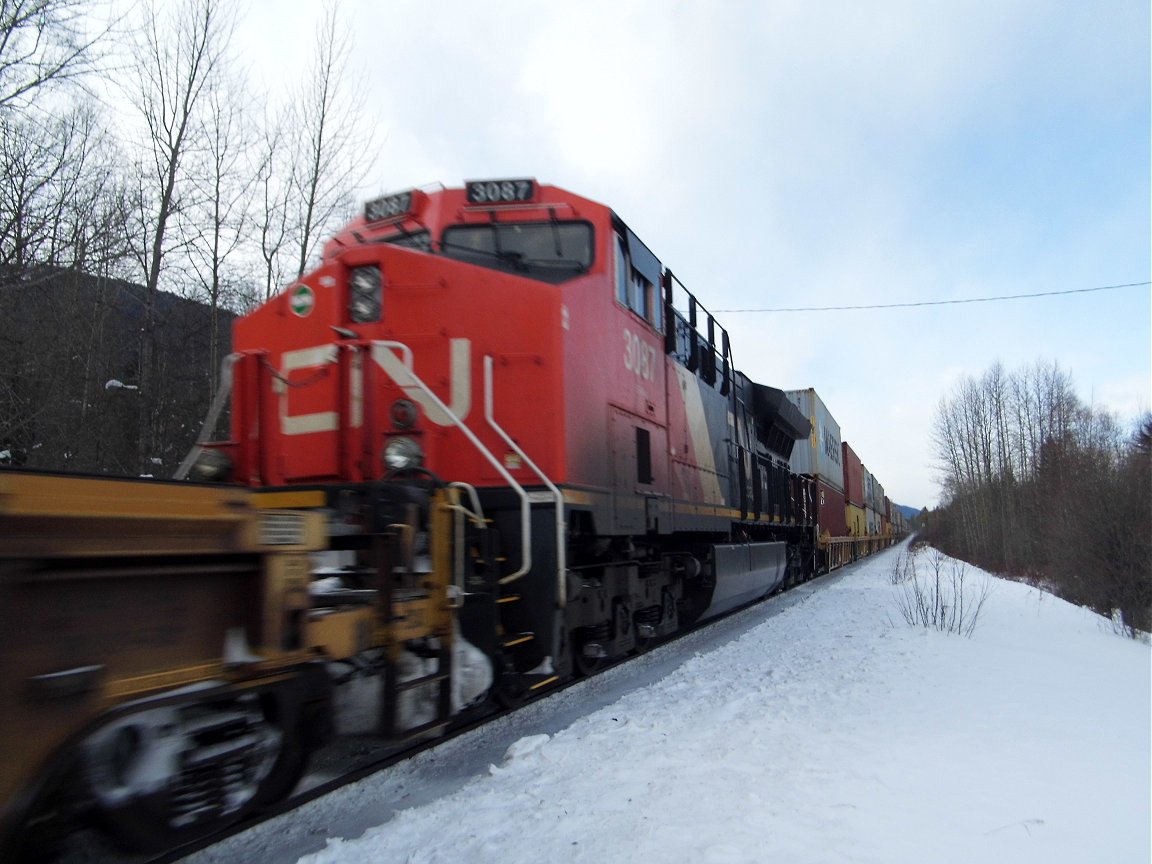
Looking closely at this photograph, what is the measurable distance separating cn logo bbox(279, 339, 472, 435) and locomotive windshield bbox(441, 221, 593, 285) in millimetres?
1060

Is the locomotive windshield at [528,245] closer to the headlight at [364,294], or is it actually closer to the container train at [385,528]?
the container train at [385,528]

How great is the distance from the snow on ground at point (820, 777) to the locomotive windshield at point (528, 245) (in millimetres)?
3107

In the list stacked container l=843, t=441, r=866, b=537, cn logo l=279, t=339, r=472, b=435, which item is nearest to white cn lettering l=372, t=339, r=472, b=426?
cn logo l=279, t=339, r=472, b=435

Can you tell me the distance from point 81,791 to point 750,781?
268cm

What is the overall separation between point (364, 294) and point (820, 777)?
3.70 metres

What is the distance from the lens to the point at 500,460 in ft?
15.6

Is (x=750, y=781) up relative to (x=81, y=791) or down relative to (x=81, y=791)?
down

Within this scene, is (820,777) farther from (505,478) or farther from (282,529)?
(282,529)

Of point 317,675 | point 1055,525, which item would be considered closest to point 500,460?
point 317,675

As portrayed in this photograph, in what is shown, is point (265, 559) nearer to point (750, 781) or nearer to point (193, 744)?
point (193, 744)

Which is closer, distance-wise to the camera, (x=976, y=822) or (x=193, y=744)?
(x=193, y=744)

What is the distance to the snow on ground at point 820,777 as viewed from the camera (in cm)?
290

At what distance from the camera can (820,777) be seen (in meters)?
3.64

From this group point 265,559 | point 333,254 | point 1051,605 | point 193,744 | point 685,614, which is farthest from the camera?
point 1051,605
